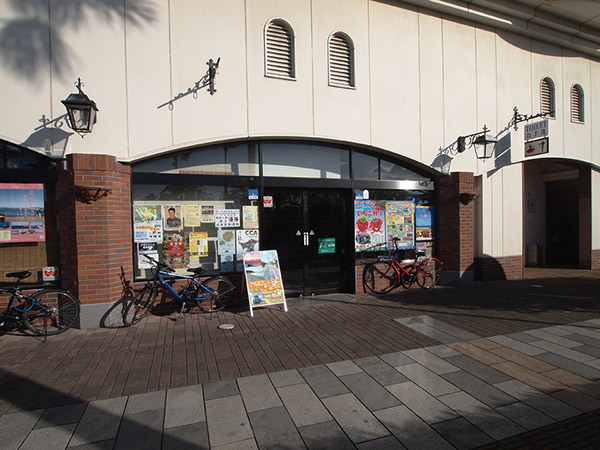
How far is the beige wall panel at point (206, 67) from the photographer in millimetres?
5797

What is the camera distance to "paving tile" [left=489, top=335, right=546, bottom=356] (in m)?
4.11

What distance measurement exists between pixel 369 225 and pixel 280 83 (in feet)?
11.3

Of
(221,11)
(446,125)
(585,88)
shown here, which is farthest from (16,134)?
(585,88)

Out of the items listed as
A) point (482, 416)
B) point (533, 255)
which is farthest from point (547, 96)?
point (482, 416)

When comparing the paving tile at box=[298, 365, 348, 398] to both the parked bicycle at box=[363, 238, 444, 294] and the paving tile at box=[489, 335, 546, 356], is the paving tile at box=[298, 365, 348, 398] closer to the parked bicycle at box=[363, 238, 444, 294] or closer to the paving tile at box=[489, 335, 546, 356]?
the paving tile at box=[489, 335, 546, 356]

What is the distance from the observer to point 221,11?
598cm

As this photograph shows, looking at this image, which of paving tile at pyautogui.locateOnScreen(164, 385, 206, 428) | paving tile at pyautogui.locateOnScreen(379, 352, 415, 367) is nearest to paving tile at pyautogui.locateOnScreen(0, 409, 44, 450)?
paving tile at pyautogui.locateOnScreen(164, 385, 206, 428)

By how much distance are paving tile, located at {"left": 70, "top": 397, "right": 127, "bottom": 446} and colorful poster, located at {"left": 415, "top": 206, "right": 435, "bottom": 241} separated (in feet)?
22.1

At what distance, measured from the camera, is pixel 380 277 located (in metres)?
7.42

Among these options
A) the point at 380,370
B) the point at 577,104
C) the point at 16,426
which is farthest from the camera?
the point at 577,104

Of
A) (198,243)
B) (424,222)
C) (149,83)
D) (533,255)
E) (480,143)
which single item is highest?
(149,83)

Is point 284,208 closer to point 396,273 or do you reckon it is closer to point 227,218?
point 227,218

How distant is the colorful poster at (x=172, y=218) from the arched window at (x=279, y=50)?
2982 millimetres

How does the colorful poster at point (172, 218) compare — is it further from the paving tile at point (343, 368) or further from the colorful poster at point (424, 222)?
the colorful poster at point (424, 222)
